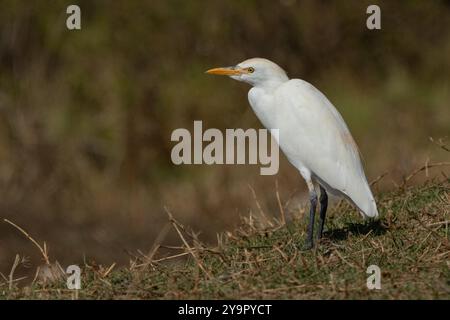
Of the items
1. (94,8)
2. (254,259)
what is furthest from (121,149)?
(254,259)

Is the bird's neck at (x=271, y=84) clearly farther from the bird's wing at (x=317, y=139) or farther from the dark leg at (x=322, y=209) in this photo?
the dark leg at (x=322, y=209)

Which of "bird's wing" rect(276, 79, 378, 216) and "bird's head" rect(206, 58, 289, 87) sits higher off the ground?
"bird's head" rect(206, 58, 289, 87)

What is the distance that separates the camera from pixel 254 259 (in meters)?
5.39

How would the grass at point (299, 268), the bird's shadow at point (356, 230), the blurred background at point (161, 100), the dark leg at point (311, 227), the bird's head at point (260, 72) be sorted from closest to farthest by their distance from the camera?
the grass at point (299, 268)
the dark leg at point (311, 227)
the bird's shadow at point (356, 230)
the bird's head at point (260, 72)
the blurred background at point (161, 100)

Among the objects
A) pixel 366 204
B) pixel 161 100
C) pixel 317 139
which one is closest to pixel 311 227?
pixel 366 204

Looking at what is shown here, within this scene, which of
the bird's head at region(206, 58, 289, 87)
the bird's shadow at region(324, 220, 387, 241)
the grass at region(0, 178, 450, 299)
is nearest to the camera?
the grass at region(0, 178, 450, 299)

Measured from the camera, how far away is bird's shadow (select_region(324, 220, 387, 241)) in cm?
591

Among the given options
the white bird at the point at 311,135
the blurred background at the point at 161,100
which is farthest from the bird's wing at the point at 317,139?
the blurred background at the point at 161,100

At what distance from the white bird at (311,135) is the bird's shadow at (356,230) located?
16 centimetres

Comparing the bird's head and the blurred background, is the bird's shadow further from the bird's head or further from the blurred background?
the blurred background

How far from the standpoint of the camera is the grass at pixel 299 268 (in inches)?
186

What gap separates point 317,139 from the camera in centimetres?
605

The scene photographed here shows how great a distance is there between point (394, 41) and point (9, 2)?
585cm

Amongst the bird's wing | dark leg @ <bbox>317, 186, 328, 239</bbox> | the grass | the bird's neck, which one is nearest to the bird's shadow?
the grass
